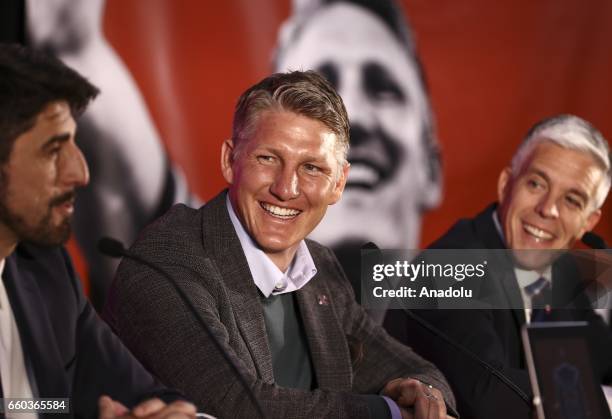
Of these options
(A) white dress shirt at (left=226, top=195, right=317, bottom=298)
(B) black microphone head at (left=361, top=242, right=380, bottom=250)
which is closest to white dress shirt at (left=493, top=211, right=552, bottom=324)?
(B) black microphone head at (left=361, top=242, right=380, bottom=250)

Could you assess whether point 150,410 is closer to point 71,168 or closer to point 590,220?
point 71,168

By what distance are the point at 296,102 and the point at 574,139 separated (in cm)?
104

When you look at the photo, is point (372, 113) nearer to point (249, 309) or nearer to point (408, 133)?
point (408, 133)

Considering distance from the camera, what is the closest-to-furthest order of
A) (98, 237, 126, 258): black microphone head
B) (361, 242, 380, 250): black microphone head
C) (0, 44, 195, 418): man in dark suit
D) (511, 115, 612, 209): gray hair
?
1. (0, 44, 195, 418): man in dark suit
2. (98, 237, 126, 258): black microphone head
3. (361, 242, 380, 250): black microphone head
4. (511, 115, 612, 209): gray hair

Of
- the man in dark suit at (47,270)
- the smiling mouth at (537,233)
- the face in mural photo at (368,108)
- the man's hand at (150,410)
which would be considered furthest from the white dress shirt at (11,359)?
the face in mural photo at (368,108)

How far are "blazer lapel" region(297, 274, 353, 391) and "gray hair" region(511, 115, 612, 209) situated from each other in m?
0.92

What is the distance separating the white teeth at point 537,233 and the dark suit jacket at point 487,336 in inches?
3.8

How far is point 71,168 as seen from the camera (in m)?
1.41

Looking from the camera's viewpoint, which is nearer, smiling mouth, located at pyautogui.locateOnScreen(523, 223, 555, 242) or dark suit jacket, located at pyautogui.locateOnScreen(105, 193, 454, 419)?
dark suit jacket, located at pyautogui.locateOnScreen(105, 193, 454, 419)

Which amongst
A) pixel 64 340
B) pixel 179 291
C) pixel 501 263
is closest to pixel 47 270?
pixel 64 340

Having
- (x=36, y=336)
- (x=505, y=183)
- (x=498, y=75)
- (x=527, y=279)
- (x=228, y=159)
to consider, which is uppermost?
(x=498, y=75)

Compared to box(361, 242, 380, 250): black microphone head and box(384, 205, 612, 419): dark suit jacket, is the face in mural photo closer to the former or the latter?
box(384, 205, 612, 419): dark suit jacket

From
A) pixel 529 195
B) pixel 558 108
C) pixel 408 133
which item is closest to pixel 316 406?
pixel 529 195

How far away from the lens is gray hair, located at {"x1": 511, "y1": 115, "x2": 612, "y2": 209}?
2.44m
